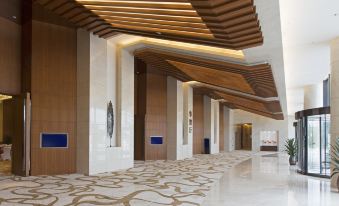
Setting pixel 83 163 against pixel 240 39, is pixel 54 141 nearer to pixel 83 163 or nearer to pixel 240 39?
pixel 83 163

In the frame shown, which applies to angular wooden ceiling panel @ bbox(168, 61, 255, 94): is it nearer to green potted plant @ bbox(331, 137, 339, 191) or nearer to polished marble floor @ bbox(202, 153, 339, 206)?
polished marble floor @ bbox(202, 153, 339, 206)

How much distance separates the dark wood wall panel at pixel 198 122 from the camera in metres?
24.1

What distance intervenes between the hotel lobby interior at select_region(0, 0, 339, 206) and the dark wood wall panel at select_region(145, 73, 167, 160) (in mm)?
1766

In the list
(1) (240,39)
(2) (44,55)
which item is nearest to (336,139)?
(1) (240,39)

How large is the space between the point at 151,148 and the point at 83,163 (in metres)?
6.53

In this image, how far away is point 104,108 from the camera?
38.2ft

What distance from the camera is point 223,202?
22.6 feet

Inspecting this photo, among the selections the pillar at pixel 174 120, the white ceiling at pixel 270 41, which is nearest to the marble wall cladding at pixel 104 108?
the pillar at pixel 174 120

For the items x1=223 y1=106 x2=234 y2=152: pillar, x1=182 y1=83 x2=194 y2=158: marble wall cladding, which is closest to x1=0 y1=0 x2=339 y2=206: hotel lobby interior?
x1=182 y1=83 x2=194 y2=158: marble wall cladding

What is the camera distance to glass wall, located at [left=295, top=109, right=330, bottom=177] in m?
11.5

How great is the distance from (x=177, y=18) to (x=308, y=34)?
397cm

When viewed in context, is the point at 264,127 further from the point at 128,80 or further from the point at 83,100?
the point at 83,100

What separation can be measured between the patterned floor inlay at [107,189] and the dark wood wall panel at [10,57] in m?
2.82

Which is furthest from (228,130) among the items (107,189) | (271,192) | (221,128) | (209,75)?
(107,189)
